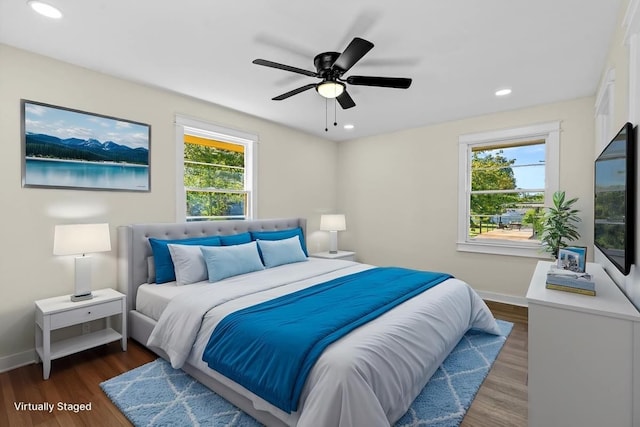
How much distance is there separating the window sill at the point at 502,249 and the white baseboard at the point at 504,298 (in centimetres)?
56

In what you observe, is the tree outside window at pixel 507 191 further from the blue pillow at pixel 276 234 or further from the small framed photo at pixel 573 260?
the blue pillow at pixel 276 234

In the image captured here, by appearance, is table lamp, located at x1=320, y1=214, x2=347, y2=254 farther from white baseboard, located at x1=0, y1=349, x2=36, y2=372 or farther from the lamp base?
white baseboard, located at x1=0, y1=349, x2=36, y2=372

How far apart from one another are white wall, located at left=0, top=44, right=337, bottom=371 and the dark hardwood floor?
39 centimetres

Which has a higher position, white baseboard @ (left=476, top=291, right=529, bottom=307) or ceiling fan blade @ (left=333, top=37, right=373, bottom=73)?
ceiling fan blade @ (left=333, top=37, right=373, bottom=73)

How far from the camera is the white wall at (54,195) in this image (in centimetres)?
245

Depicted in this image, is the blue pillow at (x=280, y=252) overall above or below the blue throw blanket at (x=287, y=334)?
above

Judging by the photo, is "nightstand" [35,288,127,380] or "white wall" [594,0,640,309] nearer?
"white wall" [594,0,640,309]

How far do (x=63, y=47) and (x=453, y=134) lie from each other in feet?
14.8

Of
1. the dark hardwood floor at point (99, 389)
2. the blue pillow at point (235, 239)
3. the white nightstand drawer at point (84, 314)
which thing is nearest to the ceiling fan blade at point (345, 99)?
the blue pillow at point (235, 239)

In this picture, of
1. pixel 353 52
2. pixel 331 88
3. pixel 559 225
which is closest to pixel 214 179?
pixel 331 88

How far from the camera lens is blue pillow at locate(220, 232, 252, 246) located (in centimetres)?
351

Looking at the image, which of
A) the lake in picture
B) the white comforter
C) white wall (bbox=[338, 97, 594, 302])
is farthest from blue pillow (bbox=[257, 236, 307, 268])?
white wall (bbox=[338, 97, 594, 302])

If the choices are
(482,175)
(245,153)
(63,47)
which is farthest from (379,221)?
(63,47)

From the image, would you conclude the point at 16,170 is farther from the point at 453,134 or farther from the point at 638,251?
the point at 453,134
